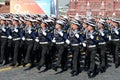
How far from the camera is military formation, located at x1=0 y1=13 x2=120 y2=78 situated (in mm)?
14062

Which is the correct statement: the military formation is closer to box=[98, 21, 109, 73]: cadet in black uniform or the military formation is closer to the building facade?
box=[98, 21, 109, 73]: cadet in black uniform

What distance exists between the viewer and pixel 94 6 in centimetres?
10025

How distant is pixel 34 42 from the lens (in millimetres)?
15266

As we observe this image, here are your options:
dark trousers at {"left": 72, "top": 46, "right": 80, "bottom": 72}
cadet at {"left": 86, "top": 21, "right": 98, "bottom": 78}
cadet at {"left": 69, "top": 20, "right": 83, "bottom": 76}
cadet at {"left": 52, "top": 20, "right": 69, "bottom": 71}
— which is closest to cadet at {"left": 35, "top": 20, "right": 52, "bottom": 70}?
cadet at {"left": 52, "top": 20, "right": 69, "bottom": 71}

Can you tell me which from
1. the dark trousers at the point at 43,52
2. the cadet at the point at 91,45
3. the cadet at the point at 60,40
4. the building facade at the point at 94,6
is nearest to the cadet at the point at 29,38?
the dark trousers at the point at 43,52

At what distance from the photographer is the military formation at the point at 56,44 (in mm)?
14062

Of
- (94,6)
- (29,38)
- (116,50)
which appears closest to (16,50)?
(29,38)

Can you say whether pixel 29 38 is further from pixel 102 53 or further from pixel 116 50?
pixel 116 50

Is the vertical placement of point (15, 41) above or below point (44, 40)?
below

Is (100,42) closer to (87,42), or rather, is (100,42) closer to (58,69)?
(87,42)

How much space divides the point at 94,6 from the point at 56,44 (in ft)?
284

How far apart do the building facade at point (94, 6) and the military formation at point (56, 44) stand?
80507 mm

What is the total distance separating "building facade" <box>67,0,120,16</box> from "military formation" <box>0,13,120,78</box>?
80507 mm

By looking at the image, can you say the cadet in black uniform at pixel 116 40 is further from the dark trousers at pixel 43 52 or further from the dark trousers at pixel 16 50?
the dark trousers at pixel 16 50
